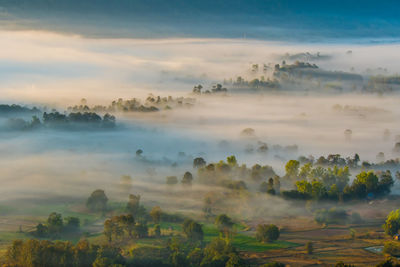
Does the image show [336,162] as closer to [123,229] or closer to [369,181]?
[369,181]

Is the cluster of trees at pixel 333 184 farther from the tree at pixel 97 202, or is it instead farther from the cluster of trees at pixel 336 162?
the tree at pixel 97 202

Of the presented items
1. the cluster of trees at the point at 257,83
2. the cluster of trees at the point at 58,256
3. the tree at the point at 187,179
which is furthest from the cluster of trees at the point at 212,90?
the cluster of trees at the point at 58,256

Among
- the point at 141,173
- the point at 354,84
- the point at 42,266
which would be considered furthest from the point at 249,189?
the point at 354,84

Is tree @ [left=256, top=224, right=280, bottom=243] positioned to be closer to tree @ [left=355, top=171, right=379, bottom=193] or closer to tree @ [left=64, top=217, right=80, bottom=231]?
tree @ [left=64, top=217, right=80, bottom=231]

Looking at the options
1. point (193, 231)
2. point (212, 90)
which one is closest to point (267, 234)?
point (193, 231)

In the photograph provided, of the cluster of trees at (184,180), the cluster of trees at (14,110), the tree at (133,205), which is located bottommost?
the tree at (133,205)

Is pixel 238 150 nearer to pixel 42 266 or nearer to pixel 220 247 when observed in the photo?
pixel 220 247
